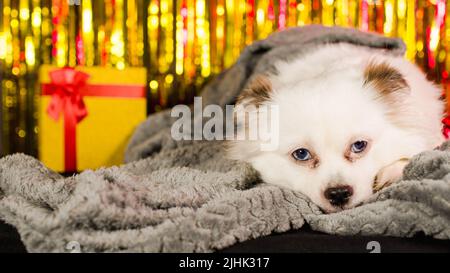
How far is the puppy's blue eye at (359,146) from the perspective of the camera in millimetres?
1355

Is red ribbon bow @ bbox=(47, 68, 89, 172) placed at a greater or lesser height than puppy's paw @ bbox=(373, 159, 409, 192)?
greater

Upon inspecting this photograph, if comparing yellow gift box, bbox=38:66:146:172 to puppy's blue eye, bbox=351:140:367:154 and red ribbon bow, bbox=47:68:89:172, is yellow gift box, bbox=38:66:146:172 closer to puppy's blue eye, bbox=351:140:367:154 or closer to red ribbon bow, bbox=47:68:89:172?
red ribbon bow, bbox=47:68:89:172

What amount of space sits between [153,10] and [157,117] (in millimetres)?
658

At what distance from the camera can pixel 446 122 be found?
5.55 ft

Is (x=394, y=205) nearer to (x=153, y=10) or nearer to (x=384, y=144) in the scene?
(x=384, y=144)

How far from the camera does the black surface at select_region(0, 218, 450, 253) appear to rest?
3.05 feet

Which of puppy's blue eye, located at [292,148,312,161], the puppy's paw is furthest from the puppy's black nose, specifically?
puppy's blue eye, located at [292,148,312,161]

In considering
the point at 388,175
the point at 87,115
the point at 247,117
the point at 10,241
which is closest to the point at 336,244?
the point at 388,175

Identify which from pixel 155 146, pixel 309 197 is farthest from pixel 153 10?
pixel 309 197

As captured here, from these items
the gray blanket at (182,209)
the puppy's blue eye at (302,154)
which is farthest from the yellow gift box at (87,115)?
the puppy's blue eye at (302,154)

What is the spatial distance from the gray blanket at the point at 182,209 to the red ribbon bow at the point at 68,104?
1.01 metres

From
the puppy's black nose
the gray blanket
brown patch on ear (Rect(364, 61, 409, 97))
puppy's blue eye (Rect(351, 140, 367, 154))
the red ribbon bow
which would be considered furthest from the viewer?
the red ribbon bow

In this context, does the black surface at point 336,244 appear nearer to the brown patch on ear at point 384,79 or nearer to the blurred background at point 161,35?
the brown patch on ear at point 384,79

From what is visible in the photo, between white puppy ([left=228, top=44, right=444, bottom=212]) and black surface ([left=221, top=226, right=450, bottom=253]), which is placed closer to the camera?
black surface ([left=221, top=226, right=450, bottom=253])
